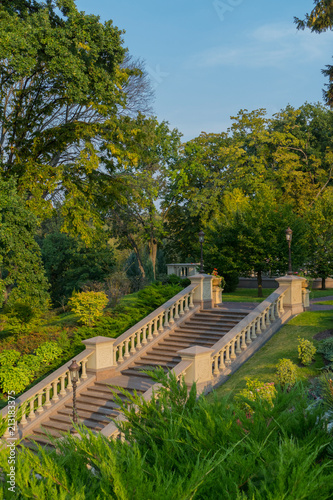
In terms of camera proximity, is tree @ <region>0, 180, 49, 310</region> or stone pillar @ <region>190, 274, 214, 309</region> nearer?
tree @ <region>0, 180, 49, 310</region>

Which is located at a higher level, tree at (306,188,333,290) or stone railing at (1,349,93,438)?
tree at (306,188,333,290)

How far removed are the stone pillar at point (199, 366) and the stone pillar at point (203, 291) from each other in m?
6.05

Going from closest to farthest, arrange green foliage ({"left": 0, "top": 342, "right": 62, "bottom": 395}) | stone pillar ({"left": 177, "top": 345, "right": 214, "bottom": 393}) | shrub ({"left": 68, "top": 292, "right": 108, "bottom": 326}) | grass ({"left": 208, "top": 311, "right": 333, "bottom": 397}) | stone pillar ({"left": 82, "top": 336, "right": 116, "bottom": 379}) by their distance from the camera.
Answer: grass ({"left": 208, "top": 311, "right": 333, "bottom": 397}), stone pillar ({"left": 177, "top": 345, "right": 214, "bottom": 393}), stone pillar ({"left": 82, "top": 336, "right": 116, "bottom": 379}), green foliage ({"left": 0, "top": 342, "right": 62, "bottom": 395}), shrub ({"left": 68, "top": 292, "right": 108, "bottom": 326})

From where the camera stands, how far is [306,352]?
41.9ft

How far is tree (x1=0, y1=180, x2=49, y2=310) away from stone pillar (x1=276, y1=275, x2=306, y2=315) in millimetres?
9146

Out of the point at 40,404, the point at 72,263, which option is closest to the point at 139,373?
the point at 40,404

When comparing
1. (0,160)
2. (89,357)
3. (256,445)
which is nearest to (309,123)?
(0,160)

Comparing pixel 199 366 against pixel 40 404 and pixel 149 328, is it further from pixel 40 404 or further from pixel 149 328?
pixel 40 404

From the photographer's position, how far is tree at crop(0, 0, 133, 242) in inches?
624

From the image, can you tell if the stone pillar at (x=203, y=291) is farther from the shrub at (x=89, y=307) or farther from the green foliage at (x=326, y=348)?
the green foliage at (x=326, y=348)

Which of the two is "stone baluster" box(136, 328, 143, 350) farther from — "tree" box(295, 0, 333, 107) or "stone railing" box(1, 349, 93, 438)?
"tree" box(295, 0, 333, 107)

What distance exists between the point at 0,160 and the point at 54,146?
103 inches

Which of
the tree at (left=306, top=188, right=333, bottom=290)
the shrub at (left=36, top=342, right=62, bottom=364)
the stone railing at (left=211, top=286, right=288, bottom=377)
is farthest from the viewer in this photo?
the tree at (left=306, top=188, right=333, bottom=290)

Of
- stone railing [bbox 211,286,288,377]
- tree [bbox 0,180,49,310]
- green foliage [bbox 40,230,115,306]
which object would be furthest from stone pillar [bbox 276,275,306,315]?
green foliage [bbox 40,230,115,306]
